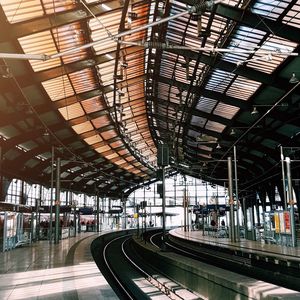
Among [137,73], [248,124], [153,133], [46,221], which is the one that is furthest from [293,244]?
[46,221]

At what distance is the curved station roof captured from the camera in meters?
16.7

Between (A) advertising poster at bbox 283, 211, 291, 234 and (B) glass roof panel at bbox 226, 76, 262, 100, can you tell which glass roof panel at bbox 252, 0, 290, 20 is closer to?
(B) glass roof panel at bbox 226, 76, 262, 100

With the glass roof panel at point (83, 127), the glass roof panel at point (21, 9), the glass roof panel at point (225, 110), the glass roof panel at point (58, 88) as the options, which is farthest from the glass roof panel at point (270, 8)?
the glass roof panel at point (83, 127)

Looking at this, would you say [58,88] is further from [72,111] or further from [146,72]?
[146,72]

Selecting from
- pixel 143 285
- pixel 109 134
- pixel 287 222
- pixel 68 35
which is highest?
pixel 109 134

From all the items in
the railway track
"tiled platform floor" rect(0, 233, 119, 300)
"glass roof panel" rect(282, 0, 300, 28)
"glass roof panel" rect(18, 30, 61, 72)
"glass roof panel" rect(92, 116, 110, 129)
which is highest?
"glass roof panel" rect(92, 116, 110, 129)

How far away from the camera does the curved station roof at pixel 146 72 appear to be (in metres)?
16.7

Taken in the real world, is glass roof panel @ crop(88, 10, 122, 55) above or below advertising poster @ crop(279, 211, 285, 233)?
above

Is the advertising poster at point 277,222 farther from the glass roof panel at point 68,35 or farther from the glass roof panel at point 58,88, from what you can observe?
the glass roof panel at point 68,35

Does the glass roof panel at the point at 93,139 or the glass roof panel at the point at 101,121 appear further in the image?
the glass roof panel at the point at 93,139

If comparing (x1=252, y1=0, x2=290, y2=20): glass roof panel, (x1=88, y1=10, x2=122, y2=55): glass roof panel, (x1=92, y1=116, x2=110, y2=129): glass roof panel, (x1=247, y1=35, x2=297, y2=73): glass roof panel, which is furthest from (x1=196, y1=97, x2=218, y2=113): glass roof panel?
(x1=252, y1=0, x2=290, y2=20): glass roof panel

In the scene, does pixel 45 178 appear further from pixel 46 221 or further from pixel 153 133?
pixel 153 133

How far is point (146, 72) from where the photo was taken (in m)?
27.9

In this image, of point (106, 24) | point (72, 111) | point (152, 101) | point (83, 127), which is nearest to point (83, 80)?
point (72, 111)
